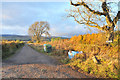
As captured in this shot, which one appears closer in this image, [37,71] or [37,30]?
[37,71]

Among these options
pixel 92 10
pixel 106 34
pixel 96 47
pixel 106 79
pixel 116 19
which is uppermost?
pixel 92 10

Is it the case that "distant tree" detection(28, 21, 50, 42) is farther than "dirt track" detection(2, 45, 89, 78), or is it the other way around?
"distant tree" detection(28, 21, 50, 42)

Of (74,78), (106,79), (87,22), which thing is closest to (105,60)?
(106,79)

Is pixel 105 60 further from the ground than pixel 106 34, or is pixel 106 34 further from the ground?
pixel 106 34

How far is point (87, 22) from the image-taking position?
8406 millimetres

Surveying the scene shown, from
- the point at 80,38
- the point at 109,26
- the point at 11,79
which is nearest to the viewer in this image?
the point at 11,79

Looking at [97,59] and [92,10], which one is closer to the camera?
[97,59]

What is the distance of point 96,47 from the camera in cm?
709

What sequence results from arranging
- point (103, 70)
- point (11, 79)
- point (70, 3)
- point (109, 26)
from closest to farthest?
point (11, 79) < point (103, 70) < point (109, 26) < point (70, 3)

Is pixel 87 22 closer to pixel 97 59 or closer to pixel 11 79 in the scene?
pixel 97 59

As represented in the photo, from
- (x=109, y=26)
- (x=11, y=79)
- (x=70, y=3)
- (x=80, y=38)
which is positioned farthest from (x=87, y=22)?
(x=11, y=79)

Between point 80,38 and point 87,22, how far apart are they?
326cm

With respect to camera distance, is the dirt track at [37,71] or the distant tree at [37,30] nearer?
the dirt track at [37,71]

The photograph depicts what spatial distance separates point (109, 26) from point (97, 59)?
150 inches
